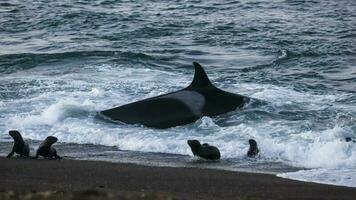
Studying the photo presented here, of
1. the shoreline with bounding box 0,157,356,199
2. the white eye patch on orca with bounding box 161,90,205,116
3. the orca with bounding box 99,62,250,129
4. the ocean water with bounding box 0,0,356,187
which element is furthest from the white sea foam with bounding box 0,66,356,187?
the shoreline with bounding box 0,157,356,199

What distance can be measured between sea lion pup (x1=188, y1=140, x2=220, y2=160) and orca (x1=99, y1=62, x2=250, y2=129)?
89.5 inches

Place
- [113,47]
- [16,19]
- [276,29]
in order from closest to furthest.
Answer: [113,47], [276,29], [16,19]

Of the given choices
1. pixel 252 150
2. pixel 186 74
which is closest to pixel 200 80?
pixel 252 150

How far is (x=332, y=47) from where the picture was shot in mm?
21797

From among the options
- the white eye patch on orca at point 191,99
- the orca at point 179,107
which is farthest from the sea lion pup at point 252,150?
the white eye patch on orca at point 191,99

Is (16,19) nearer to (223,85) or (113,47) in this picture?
(113,47)

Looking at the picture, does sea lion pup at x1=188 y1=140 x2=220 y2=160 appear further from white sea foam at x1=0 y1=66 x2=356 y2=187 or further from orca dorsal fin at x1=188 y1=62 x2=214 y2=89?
orca dorsal fin at x1=188 y1=62 x2=214 y2=89

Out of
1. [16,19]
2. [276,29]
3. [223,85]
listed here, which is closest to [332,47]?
[276,29]

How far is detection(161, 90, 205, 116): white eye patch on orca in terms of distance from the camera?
13655 mm

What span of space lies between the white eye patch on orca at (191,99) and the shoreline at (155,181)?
3.80 metres

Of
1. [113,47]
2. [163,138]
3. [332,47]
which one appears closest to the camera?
[163,138]

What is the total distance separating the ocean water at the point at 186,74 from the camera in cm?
1138

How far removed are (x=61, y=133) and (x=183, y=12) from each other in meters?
17.5

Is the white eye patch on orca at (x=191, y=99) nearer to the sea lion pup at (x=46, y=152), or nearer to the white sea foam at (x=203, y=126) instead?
the white sea foam at (x=203, y=126)
